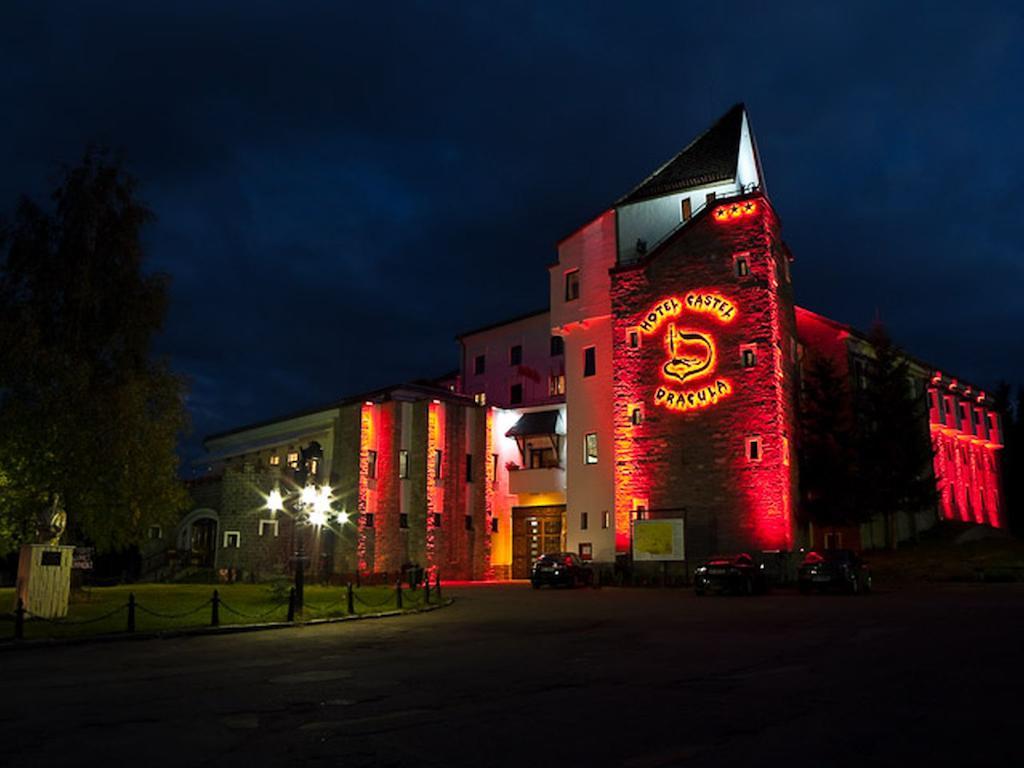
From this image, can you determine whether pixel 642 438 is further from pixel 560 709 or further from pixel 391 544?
pixel 560 709

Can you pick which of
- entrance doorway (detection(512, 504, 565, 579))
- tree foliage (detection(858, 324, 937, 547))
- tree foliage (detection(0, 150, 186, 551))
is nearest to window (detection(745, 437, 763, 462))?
tree foliage (detection(858, 324, 937, 547))

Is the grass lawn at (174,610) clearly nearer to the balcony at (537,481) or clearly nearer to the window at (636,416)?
the window at (636,416)

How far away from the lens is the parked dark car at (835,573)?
96.0 feet

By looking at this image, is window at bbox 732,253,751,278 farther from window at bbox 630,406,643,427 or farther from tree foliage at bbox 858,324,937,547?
tree foliage at bbox 858,324,937,547

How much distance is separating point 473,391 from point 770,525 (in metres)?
27.2

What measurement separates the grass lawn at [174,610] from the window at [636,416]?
16083 millimetres

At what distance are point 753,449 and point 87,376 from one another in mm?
28126

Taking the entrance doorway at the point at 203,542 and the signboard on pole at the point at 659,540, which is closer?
the signboard on pole at the point at 659,540

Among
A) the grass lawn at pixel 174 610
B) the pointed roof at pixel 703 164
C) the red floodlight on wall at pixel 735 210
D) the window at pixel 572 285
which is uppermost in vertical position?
the pointed roof at pixel 703 164

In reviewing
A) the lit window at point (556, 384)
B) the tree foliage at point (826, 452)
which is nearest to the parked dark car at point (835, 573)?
the tree foliage at point (826, 452)

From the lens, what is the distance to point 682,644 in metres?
14.5

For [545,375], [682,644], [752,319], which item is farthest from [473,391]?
[682,644]

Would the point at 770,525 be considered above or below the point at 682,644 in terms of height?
above

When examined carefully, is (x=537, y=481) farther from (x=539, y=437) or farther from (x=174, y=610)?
(x=174, y=610)
